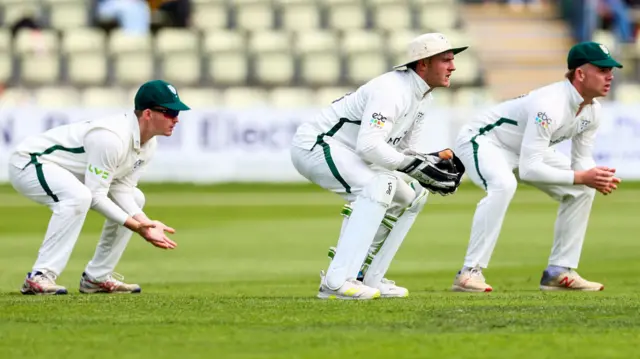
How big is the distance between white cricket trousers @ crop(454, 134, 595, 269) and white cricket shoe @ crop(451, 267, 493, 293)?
0.07 metres

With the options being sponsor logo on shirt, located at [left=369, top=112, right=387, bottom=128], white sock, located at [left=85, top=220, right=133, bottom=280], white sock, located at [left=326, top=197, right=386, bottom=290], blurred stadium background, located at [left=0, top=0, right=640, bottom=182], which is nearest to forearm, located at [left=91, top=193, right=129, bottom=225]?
white sock, located at [left=85, top=220, right=133, bottom=280]

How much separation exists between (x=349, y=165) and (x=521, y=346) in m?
2.46

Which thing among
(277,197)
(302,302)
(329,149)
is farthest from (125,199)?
(277,197)

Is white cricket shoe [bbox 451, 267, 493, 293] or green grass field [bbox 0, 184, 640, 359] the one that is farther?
white cricket shoe [bbox 451, 267, 493, 293]

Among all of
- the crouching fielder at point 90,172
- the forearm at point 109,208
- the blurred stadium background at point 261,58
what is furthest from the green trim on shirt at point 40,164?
the blurred stadium background at point 261,58

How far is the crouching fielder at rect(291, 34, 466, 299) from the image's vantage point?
8.04 metres

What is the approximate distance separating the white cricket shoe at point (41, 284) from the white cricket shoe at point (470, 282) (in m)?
2.80

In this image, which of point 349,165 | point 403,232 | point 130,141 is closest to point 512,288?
point 403,232

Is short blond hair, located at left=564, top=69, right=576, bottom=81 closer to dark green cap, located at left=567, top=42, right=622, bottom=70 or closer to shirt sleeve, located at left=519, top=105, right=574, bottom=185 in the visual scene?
dark green cap, located at left=567, top=42, right=622, bottom=70

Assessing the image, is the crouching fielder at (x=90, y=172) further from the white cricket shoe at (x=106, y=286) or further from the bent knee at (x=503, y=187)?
the bent knee at (x=503, y=187)

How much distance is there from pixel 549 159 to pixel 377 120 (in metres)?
2.30

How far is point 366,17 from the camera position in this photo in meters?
25.2

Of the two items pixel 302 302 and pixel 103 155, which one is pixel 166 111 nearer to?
pixel 103 155

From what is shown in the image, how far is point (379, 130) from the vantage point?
7.97 m
